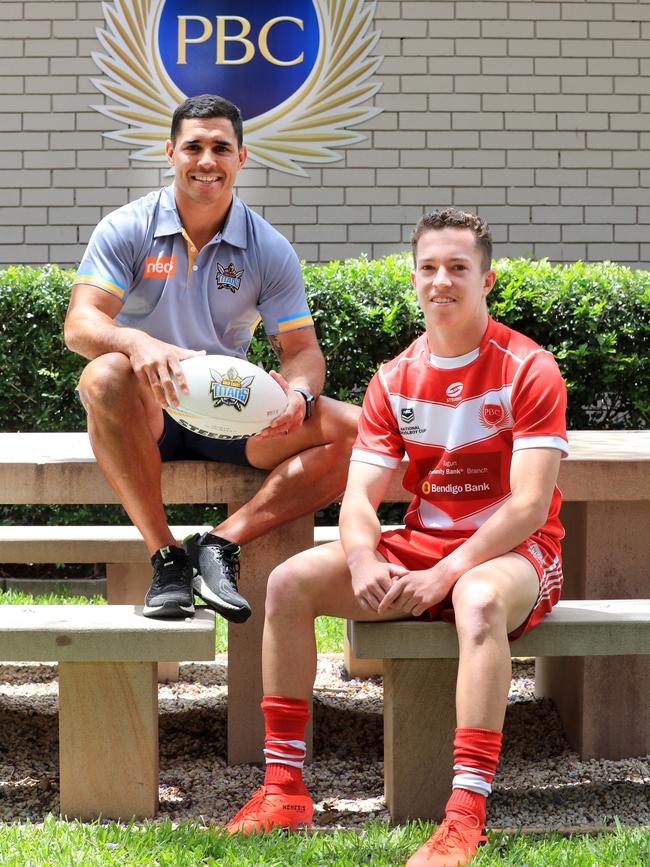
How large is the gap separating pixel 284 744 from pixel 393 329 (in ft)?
9.46

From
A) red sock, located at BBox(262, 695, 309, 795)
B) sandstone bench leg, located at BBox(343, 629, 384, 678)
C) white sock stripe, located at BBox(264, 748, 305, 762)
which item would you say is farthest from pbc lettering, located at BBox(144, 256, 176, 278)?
sandstone bench leg, located at BBox(343, 629, 384, 678)

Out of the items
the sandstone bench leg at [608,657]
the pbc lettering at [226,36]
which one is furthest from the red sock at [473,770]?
the pbc lettering at [226,36]

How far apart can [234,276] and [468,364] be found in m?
0.87

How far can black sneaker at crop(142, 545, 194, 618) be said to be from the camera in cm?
276

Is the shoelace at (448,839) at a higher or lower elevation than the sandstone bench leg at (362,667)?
higher

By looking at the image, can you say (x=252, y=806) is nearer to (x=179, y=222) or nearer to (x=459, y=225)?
(x=459, y=225)

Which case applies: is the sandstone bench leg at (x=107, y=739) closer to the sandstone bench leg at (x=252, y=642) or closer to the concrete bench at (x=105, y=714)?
the concrete bench at (x=105, y=714)

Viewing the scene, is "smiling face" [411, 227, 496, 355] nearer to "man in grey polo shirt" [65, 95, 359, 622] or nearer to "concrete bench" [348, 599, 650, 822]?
"man in grey polo shirt" [65, 95, 359, 622]

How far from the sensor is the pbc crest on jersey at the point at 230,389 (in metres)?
2.79

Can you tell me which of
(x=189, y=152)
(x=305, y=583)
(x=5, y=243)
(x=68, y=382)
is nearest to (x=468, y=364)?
(x=305, y=583)

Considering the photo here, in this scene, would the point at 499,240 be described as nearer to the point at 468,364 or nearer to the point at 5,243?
the point at 5,243

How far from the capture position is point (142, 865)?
7.59 ft

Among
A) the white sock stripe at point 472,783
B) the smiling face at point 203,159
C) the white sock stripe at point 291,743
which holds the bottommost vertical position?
the white sock stripe at point 291,743

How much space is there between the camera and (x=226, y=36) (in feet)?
23.9
